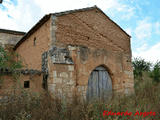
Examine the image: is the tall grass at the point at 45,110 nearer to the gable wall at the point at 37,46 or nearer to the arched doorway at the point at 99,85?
the arched doorway at the point at 99,85

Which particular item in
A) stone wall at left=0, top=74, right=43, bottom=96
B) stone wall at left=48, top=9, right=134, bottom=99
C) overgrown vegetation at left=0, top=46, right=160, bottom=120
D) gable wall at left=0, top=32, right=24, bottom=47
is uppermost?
gable wall at left=0, top=32, right=24, bottom=47

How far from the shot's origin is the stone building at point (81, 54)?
5.29 m

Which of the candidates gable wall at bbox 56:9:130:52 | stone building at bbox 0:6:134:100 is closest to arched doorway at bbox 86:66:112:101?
stone building at bbox 0:6:134:100

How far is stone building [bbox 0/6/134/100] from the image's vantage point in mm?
5292

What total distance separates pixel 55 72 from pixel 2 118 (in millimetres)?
2265

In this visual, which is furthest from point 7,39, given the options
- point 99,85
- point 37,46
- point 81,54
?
point 99,85

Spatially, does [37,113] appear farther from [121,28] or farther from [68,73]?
[121,28]

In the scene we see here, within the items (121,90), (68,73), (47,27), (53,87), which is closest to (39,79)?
(53,87)

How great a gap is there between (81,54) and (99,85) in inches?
73.3

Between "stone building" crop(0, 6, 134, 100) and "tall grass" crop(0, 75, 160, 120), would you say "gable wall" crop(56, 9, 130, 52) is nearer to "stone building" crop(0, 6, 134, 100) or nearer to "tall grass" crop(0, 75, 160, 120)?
"stone building" crop(0, 6, 134, 100)

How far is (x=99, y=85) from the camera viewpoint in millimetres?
6625

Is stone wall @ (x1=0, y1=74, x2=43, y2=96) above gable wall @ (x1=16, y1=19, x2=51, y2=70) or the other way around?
the other way around

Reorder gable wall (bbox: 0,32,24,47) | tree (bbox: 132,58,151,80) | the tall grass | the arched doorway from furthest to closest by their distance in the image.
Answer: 1. tree (bbox: 132,58,151,80)
2. gable wall (bbox: 0,32,24,47)
3. the arched doorway
4. the tall grass

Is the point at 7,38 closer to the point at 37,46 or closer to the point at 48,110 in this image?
the point at 37,46
